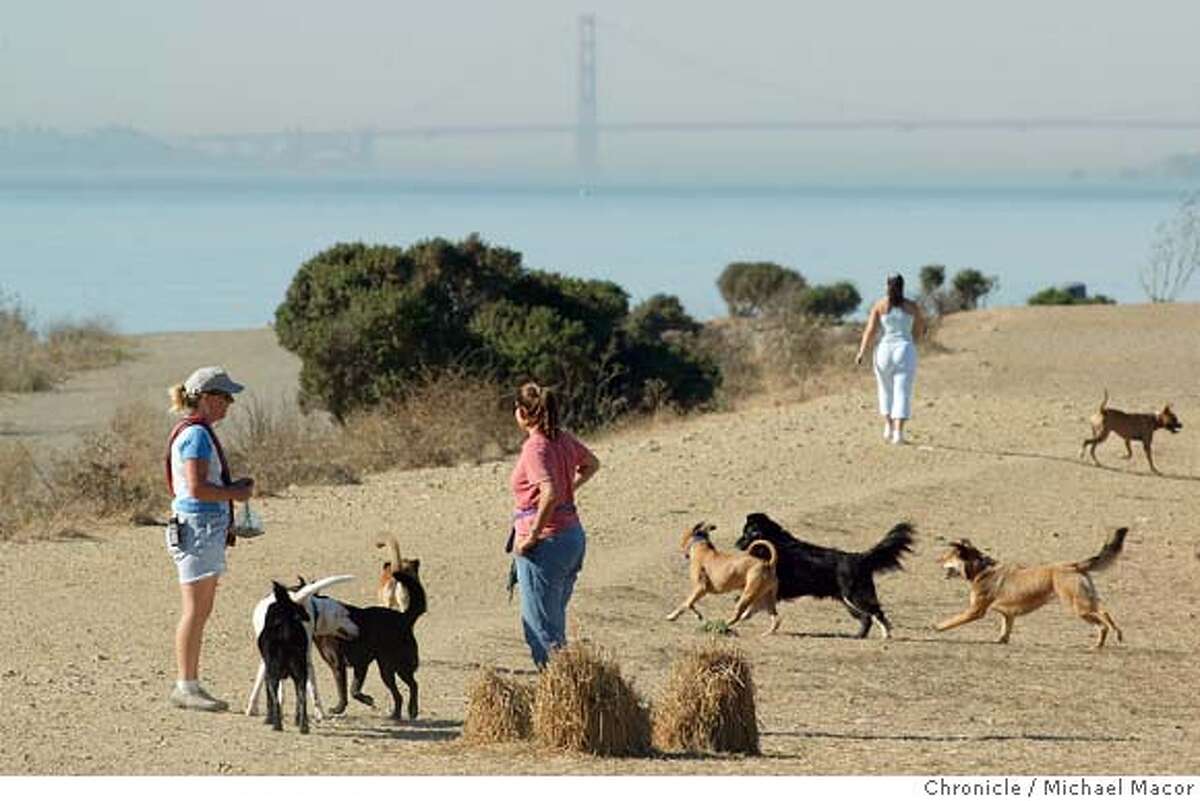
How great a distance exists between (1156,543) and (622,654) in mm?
7441

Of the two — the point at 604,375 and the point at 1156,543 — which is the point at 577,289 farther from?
the point at 1156,543

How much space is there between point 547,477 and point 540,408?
35 cm

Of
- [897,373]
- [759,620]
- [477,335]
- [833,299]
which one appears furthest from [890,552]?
[833,299]

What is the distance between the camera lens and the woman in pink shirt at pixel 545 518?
1308 cm

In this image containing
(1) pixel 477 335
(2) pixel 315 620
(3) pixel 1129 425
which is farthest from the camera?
(1) pixel 477 335

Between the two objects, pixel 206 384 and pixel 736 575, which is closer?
pixel 206 384

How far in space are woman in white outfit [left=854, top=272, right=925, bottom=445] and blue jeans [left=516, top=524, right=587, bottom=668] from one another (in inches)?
449

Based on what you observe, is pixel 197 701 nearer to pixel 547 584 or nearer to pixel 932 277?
pixel 547 584

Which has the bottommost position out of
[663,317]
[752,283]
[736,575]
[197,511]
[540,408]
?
[736,575]

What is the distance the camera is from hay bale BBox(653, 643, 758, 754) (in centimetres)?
1170

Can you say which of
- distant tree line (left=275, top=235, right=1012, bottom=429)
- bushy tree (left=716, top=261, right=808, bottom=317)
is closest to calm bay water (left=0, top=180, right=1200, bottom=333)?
bushy tree (left=716, top=261, right=808, bottom=317)

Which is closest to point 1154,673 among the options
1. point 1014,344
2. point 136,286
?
point 1014,344

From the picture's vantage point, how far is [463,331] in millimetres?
33594

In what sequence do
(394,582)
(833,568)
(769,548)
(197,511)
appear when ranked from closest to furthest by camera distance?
(197,511) < (394,582) < (769,548) < (833,568)
